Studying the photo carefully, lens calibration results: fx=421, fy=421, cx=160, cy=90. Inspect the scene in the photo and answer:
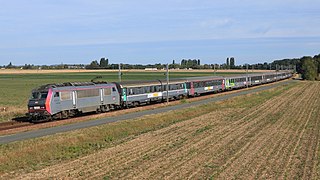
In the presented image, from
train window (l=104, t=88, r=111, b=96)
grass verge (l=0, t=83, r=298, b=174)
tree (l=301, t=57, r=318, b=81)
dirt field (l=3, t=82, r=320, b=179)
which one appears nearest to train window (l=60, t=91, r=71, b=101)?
grass verge (l=0, t=83, r=298, b=174)

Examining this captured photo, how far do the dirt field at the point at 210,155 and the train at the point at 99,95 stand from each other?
32.6ft

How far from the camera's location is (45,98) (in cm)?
3478

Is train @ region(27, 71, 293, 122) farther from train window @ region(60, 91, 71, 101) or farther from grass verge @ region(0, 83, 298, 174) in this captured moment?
grass verge @ region(0, 83, 298, 174)

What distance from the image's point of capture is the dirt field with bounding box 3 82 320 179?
17.3 metres

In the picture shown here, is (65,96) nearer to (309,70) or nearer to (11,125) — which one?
(11,125)

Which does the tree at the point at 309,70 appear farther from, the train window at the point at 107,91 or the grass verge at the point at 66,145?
the grass verge at the point at 66,145

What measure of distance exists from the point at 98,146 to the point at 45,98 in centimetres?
1142

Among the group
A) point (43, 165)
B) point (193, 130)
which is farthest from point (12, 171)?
point (193, 130)

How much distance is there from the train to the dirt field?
391 inches

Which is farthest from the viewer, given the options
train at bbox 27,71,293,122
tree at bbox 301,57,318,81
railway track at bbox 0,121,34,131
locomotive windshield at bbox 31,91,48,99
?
tree at bbox 301,57,318,81

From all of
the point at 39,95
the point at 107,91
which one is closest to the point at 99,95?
the point at 107,91

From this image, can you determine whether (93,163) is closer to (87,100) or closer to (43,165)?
(43,165)

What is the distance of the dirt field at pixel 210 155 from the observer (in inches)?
680

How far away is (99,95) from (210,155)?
22.9 m
